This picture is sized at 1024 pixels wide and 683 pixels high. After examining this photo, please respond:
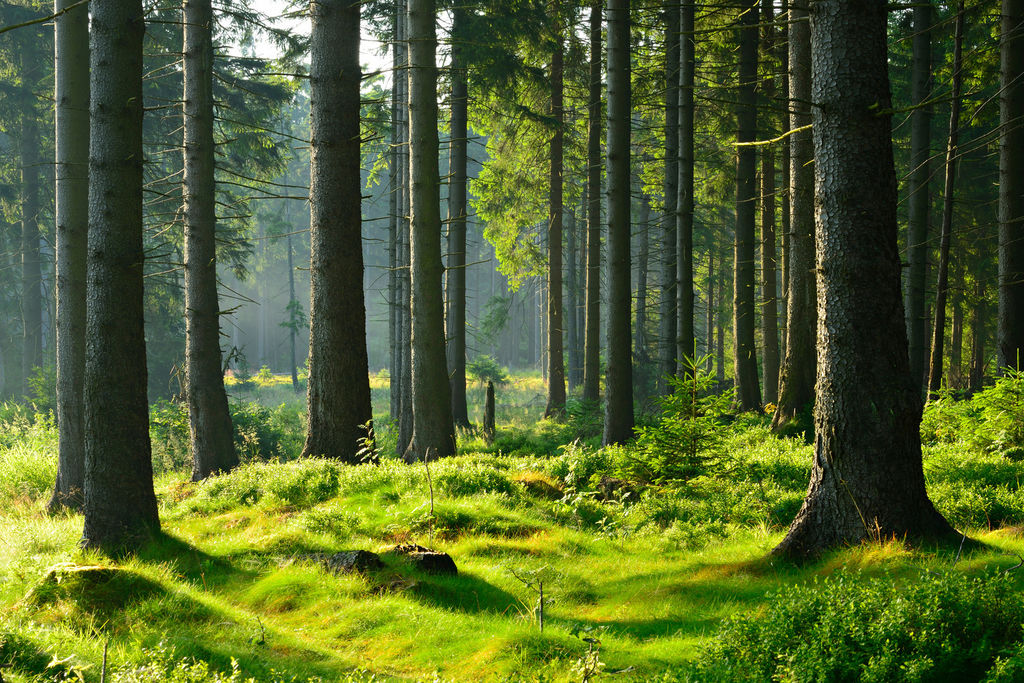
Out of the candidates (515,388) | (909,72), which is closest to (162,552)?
(909,72)

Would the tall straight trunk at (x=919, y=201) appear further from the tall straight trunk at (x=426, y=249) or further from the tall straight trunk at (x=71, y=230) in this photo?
the tall straight trunk at (x=71, y=230)

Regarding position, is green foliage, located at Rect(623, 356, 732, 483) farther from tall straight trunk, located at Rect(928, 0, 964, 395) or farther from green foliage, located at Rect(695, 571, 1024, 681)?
tall straight trunk, located at Rect(928, 0, 964, 395)

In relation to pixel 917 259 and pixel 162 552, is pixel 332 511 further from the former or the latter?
pixel 917 259

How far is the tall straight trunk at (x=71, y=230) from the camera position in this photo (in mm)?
10430

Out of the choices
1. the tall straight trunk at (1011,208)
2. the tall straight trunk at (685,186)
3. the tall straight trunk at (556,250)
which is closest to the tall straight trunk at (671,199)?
the tall straight trunk at (685,186)

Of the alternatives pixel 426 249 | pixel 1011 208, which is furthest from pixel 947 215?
pixel 426 249

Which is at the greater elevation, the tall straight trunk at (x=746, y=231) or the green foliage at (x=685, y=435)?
the tall straight trunk at (x=746, y=231)

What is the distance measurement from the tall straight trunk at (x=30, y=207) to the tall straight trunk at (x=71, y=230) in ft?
55.0

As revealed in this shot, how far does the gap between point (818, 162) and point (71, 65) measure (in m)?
10.5

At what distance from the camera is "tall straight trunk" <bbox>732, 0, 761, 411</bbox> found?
51.4ft

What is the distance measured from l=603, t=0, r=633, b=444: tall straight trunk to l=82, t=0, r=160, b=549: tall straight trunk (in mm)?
7644

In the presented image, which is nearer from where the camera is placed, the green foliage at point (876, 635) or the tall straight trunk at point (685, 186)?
the green foliage at point (876, 635)

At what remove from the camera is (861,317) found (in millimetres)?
5695

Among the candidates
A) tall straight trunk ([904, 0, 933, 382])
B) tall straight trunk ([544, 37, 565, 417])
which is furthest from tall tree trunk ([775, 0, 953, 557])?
tall straight trunk ([544, 37, 565, 417])
